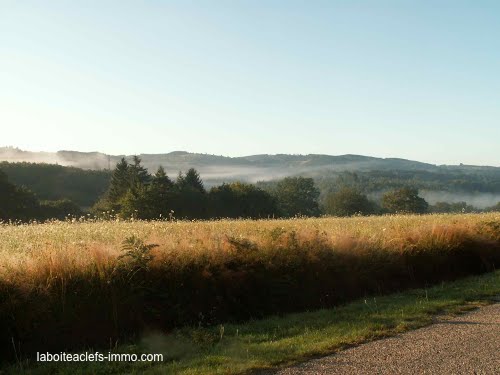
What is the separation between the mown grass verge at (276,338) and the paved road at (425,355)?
302 millimetres

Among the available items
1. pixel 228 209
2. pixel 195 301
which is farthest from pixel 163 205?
pixel 195 301

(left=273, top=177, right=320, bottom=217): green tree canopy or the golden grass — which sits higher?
the golden grass

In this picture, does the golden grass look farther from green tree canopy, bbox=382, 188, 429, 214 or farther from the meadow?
green tree canopy, bbox=382, 188, 429, 214

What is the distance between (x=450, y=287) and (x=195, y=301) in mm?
6989

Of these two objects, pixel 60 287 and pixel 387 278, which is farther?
pixel 387 278

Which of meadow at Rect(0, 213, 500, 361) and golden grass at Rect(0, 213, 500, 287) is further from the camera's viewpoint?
golden grass at Rect(0, 213, 500, 287)

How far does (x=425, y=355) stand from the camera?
656cm

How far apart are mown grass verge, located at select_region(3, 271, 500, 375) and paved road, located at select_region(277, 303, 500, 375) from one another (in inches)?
11.9

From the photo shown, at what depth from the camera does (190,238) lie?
436 inches

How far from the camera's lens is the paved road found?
6.02 metres

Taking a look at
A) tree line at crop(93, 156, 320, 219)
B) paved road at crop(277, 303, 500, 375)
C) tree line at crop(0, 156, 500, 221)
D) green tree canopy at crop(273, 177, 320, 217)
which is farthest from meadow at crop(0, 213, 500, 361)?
green tree canopy at crop(273, 177, 320, 217)

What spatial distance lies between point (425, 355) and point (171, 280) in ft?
14.8

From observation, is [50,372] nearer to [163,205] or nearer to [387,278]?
[387,278]

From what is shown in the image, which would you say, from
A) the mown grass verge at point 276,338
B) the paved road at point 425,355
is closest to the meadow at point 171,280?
the mown grass verge at point 276,338
